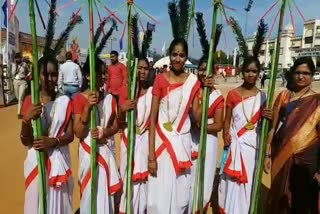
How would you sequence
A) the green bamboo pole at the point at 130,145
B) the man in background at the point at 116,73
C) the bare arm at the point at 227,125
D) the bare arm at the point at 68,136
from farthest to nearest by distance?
the man in background at the point at 116,73
the bare arm at the point at 227,125
the green bamboo pole at the point at 130,145
the bare arm at the point at 68,136

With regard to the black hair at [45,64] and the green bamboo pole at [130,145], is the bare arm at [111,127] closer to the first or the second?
the green bamboo pole at [130,145]

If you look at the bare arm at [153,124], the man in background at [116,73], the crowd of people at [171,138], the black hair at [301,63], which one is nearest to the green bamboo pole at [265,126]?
the crowd of people at [171,138]

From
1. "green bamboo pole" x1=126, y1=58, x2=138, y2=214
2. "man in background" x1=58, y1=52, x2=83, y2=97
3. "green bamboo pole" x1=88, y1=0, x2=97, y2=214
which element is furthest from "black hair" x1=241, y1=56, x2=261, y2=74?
"man in background" x1=58, y1=52, x2=83, y2=97

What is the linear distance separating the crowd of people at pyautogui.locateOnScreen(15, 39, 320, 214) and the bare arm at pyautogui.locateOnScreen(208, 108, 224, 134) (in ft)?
0.04

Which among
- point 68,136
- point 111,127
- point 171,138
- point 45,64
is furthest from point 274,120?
point 45,64

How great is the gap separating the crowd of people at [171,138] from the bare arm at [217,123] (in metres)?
0.01

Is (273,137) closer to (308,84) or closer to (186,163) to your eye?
(308,84)

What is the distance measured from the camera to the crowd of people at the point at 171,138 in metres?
3.08

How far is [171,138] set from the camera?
332cm

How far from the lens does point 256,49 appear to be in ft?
12.4

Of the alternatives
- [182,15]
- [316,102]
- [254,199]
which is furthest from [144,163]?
[316,102]

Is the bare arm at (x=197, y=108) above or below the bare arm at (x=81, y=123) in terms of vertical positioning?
above

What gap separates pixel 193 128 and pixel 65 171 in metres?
1.38

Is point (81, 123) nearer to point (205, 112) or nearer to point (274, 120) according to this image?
point (205, 112)
